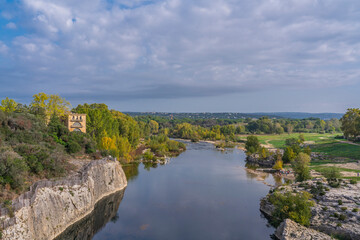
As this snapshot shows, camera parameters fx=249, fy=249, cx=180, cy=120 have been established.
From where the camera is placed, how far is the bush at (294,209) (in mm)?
28469

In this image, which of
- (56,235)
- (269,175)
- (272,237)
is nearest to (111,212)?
(56,235)

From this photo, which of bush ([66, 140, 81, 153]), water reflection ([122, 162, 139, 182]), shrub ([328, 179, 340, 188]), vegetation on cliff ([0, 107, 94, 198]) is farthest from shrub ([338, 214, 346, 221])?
bush ([66, 140, 81, 153])

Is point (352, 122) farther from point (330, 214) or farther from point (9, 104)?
point (9, 104)

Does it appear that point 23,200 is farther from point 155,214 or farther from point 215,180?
point 215,180

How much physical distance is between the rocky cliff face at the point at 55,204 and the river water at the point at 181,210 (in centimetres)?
143

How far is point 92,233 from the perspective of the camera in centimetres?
2906

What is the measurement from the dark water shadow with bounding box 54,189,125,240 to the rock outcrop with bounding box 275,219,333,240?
20.4m

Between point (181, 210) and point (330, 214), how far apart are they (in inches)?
730

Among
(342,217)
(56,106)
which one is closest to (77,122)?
(56,106)

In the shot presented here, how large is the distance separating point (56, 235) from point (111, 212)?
9.07 meters

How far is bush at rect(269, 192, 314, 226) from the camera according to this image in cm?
2847

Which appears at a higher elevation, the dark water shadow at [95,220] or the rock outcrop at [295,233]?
the rock outcrop at [295,233]

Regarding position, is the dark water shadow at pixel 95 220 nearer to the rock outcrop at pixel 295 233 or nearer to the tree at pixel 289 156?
the rock outcrop at pixel 295 233

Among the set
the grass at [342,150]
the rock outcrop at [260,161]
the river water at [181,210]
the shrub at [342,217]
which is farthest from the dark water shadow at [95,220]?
the grass at [342,150]
